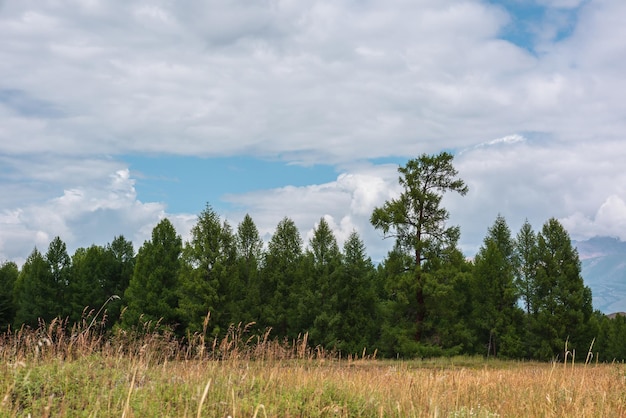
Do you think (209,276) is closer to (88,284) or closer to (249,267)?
Result: (249,267)

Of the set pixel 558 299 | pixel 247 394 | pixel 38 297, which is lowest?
pixel 247 394

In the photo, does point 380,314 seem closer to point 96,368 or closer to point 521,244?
point 521,244

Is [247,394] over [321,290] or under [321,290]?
under

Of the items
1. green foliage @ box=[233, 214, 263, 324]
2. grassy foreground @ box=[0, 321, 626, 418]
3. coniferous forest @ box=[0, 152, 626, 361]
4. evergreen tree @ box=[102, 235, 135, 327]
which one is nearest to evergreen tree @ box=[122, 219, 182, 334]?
coniferous forest @ box=[0, 152, 626, 361]

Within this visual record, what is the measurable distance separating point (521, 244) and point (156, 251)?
2788cm

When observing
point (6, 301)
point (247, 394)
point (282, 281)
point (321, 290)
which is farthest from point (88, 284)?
point (247, 394)

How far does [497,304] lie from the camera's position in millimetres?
39406

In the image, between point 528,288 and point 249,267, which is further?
point 249,267

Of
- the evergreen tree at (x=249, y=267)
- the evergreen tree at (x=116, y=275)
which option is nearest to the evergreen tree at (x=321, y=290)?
the evergreen tree at (x=249, y=267)

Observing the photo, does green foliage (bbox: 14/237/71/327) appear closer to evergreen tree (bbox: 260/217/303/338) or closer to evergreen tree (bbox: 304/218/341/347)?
evergreen tree (bbox: 260/217/303/338)

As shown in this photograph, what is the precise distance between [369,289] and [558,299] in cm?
1328

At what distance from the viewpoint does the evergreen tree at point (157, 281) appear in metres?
37.9

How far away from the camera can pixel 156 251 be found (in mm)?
39688

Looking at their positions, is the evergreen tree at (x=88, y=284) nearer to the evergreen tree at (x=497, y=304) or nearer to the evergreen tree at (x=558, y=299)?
the evergreen tree at (x=497, y=304)
